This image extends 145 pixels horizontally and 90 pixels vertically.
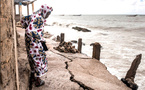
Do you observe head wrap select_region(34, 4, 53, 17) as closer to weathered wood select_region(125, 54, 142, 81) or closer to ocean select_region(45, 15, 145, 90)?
weathered wood select_region(125, 54, 142, 81)

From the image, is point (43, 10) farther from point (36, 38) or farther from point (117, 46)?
point (117, 46)

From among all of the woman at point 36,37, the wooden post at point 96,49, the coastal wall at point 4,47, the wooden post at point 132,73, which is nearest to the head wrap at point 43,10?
the woman at point 36,37

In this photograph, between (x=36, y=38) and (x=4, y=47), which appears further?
(x=36, y=38)

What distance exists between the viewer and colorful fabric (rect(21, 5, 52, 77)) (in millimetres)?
2357

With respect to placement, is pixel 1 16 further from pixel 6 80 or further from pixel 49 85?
pixel 49 85

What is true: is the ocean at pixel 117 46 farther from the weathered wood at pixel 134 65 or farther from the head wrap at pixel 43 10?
the head wrap at pixel 43 10

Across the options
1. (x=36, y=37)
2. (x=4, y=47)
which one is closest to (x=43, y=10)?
(x=36, y=37)

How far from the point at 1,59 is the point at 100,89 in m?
2.39

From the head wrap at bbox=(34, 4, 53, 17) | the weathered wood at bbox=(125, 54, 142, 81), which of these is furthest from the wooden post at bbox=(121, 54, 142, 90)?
the head wrap at bbox=(34, 4, 53, 17)

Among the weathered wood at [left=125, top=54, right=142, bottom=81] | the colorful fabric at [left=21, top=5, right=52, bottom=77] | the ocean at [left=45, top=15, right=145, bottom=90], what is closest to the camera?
the colorful fabric at [left=21, top=5, right=52, bottom=77]

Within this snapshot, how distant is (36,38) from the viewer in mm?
2393

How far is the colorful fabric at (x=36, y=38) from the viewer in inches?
92.8

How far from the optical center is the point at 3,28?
4.33 ft

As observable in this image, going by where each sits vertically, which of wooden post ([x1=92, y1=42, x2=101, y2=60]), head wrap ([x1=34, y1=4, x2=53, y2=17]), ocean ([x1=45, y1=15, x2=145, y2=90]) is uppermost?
head wrap ([x1=34, y1=4, x2=53, y2=17])
